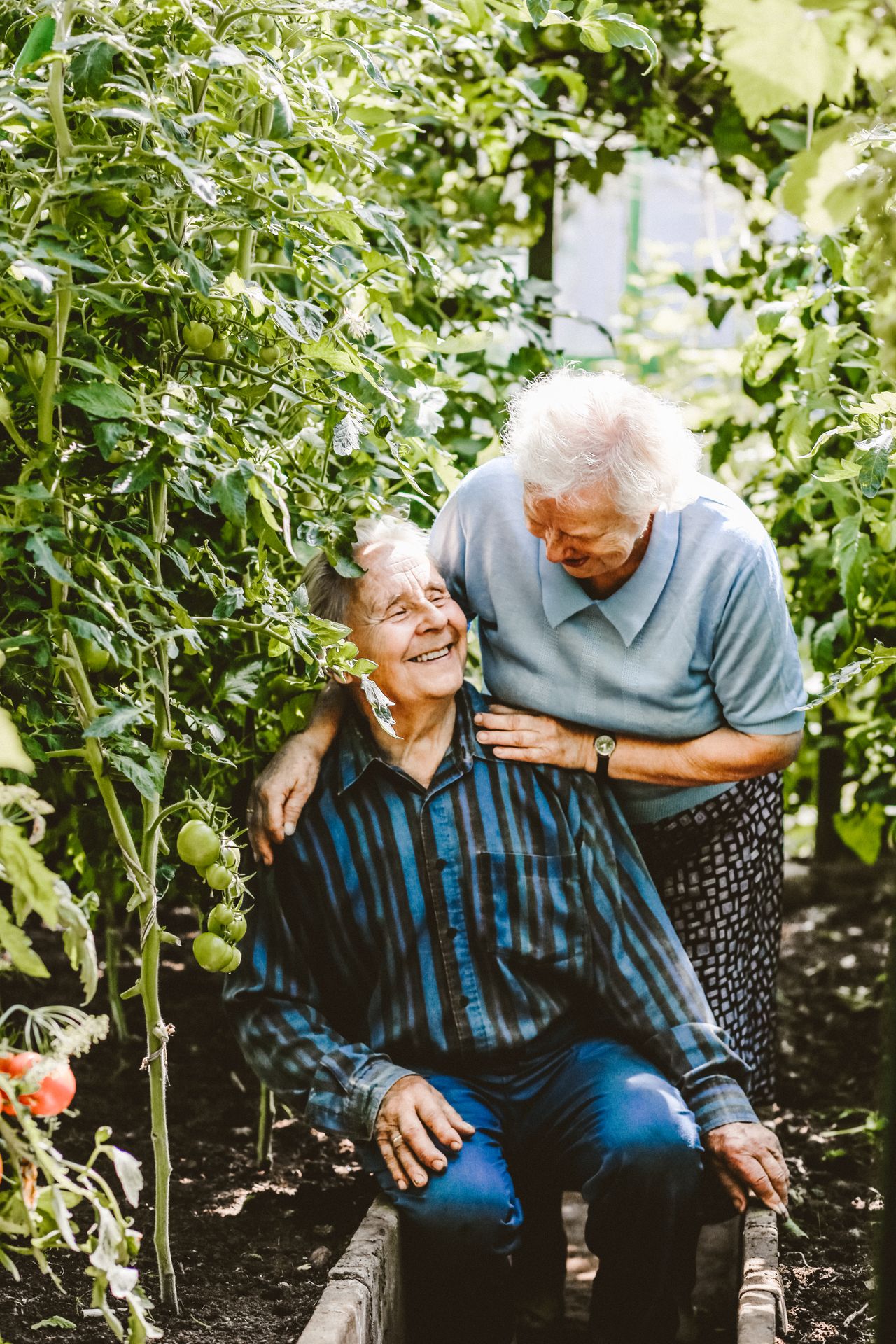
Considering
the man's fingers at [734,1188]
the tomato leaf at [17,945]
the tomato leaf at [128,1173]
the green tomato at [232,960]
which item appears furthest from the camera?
the man's fingers at [734,1188]

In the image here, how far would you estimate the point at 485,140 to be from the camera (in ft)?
10.3

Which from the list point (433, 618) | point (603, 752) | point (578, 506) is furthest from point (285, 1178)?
point (578, 506)

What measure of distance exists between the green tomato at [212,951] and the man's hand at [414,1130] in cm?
41

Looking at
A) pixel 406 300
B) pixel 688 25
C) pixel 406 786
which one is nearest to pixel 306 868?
pixel 406 786

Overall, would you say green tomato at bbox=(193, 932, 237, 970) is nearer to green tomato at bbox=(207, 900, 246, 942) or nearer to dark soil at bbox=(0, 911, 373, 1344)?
green tomato at bbox=(207, 900, 246, 942)

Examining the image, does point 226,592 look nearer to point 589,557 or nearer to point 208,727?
point 208,727

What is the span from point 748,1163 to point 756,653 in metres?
0.78

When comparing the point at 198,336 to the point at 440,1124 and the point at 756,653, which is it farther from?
the point at 440,1124

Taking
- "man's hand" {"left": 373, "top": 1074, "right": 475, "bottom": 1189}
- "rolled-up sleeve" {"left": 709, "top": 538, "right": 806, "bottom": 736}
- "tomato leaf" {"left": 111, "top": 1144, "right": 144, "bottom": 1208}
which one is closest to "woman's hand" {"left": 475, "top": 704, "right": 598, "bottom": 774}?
"rolled-up sleeve" {"left": 709, "top": 538, "right": 806, "bottom": 736}

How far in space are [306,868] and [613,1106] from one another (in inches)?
23.4

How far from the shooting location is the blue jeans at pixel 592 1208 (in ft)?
6.40

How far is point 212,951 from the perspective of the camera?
5.67 feet

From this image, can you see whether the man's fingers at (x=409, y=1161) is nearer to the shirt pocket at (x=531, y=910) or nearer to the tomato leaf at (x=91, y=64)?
the shirt pocket at (x=531, y=910)

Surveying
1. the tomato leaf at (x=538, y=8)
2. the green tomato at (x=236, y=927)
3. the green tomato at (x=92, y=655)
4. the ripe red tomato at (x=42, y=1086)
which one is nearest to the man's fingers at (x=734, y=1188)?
the green tomato at (x=236, y=927)
